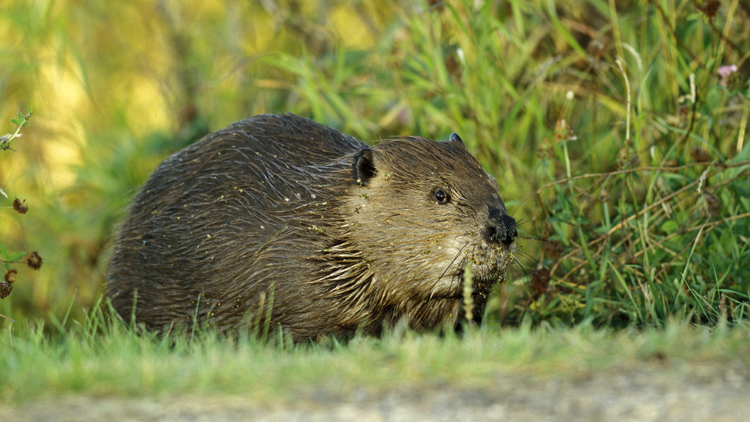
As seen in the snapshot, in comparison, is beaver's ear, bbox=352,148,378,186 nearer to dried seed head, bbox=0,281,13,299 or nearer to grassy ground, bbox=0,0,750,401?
grassy ground, bbox=0,0,750,401

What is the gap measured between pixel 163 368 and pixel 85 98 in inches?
224

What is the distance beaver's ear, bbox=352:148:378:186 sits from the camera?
3121mm

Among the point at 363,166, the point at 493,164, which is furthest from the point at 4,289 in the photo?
the point at 493,164

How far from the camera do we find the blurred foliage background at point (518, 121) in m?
3.55

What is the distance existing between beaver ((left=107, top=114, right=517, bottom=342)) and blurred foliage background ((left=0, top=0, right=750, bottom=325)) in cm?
42

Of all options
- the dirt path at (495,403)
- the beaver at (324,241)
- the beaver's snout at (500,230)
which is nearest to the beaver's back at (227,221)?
the beaver at (324,241)

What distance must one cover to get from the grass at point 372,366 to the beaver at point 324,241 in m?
0.68

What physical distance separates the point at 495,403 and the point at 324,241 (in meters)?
1.37

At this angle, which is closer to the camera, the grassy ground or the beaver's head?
the grassy ground

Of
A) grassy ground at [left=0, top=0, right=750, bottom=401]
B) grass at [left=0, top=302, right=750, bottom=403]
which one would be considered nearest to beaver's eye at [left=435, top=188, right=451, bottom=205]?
grassy ground at [left=0, top=0, right=750, bottom=401]

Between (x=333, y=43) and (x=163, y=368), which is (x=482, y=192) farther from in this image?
(x=333, y=43)

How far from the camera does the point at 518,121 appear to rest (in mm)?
4895

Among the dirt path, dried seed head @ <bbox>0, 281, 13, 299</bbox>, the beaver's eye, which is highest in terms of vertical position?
the beaver's eye

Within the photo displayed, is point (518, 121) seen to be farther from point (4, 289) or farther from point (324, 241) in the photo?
point (4, 289)
